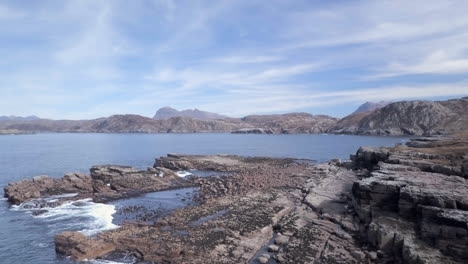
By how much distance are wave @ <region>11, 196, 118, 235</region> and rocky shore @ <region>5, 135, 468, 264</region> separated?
122 inches

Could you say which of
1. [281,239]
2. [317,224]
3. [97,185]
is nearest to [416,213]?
[317,224]

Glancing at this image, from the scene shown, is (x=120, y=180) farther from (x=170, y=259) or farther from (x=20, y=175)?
(x=170, y=259)

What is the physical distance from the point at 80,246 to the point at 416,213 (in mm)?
29841

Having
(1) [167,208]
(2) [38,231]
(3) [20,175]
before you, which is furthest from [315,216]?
(3) [20,175]

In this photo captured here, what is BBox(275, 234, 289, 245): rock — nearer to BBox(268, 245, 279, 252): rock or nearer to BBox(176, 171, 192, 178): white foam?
BBox(268, 245, 279, 252): rock

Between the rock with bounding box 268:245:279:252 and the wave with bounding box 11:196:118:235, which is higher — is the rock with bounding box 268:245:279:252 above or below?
below

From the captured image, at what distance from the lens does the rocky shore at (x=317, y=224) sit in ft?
95.1

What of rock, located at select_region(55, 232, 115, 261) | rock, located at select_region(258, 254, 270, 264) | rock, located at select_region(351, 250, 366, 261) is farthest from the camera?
rock, located at select_region(55, 232, 115, 261)

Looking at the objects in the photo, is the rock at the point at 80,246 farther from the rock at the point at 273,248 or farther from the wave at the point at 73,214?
the rock at the point at 273,248

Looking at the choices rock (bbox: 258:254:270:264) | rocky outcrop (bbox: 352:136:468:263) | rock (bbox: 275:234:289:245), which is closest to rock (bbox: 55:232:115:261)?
rock (bbox: 258:254:270:264)

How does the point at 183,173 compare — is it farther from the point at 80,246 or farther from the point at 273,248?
the point at 273,248

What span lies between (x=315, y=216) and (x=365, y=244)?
8911mm

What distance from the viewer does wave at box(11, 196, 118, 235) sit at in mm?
40344

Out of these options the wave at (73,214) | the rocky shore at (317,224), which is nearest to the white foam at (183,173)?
the rocky shore at (317,224)
